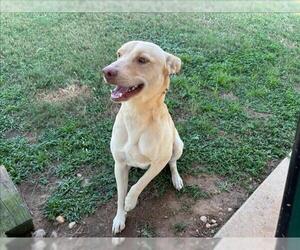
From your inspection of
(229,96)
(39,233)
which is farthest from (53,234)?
(229,96)

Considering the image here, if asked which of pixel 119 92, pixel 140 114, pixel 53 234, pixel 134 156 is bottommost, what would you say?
pixel 53 234

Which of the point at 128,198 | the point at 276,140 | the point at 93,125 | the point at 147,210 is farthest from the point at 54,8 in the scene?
the point at 276,140

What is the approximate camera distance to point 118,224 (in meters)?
2.02

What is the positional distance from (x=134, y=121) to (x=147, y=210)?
59 centimetres

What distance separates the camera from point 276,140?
8.63 ft

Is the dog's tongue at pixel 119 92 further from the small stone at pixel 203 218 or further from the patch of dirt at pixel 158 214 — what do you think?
the small stone at pixel 203 218

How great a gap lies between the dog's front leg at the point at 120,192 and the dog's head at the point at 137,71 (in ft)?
1.44

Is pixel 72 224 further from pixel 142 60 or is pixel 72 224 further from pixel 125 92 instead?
pixel 142 60

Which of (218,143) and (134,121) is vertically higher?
(134,121)

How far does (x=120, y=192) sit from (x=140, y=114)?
448 mm

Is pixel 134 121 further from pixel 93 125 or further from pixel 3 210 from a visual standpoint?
pixel 93 125

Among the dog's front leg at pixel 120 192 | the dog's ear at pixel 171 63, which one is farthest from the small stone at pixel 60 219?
the dog's ear at pixel 171 63

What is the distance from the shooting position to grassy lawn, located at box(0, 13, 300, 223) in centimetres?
238

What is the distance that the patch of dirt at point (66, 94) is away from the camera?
9.61 feet
